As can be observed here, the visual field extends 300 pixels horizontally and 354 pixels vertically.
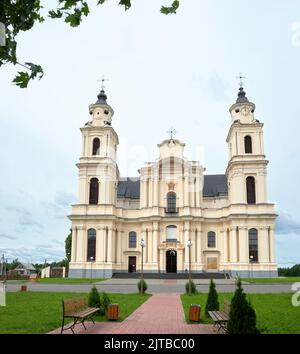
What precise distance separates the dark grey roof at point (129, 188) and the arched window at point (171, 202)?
516cm

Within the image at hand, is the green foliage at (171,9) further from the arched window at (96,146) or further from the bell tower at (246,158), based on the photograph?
the arched window at (96,146)

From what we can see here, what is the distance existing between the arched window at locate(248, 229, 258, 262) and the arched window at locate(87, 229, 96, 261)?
62.1 ft

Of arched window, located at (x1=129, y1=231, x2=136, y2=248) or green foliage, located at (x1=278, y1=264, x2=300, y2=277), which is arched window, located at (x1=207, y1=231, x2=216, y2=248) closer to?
arched window, located at (x1=129, y1=231, x2=136, y2=248)

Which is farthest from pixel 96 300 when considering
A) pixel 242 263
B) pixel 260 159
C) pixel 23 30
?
pixel 260 159

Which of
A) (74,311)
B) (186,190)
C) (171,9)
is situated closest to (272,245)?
(186,190)

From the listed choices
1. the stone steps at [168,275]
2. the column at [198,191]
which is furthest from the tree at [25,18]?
the column at [198,191]

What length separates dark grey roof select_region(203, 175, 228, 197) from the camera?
55.9 m

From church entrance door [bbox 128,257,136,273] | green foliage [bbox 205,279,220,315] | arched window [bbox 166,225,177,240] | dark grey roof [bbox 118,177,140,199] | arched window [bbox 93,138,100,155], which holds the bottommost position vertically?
green foliage [bbox 205,279,220,315]

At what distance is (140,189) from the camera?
54.9 meters

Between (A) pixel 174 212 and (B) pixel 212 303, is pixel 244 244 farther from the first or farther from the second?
(B) pixel 212 303

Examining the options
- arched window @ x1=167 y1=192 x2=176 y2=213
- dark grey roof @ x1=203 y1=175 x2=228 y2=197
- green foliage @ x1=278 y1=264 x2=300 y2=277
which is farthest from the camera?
green foliage @ x1=278 y1=264 x2=300 y2=277

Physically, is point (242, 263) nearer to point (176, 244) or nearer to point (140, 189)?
point (176, 244)

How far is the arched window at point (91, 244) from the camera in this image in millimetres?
49719

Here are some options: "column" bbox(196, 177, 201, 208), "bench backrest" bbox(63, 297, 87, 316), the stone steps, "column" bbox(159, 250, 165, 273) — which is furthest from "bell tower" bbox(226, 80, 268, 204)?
"bench backrest" bbox(63, 297, 87, 316)
